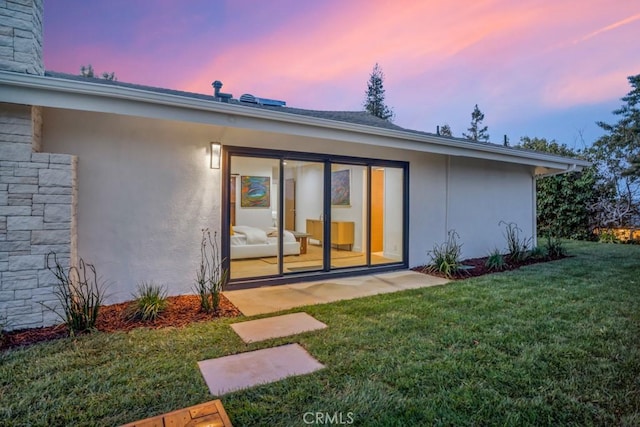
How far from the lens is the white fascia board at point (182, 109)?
3.37 metres

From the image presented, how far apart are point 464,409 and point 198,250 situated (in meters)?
4.24

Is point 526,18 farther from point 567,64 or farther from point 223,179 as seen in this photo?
point 223,179

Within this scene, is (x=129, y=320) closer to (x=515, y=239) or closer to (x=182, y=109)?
(x=182, y=109)

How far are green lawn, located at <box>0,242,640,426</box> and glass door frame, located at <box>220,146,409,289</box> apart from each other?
1.62 meters

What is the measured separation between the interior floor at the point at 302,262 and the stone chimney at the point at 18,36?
3.63 m

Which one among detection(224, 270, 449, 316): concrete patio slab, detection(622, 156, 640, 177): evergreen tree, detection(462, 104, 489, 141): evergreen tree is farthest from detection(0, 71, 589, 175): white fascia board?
detection(462, 104, 489, 141): evergreen tree

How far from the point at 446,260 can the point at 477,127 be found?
28.7 metres

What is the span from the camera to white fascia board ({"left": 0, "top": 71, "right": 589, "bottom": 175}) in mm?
3365

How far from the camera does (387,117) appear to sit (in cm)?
2931

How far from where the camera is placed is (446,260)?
664cm

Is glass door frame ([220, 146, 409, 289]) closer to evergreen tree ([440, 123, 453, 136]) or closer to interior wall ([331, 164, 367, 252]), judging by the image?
interior wall ([331, 164, 367, 252])

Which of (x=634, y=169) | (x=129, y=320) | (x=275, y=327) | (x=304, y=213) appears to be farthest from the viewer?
(x=634, y=169)

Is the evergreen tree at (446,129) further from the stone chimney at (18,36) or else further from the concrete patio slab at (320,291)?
the stone chimney at (18,36)

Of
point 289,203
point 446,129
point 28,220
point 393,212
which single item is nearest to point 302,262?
point 289,203
